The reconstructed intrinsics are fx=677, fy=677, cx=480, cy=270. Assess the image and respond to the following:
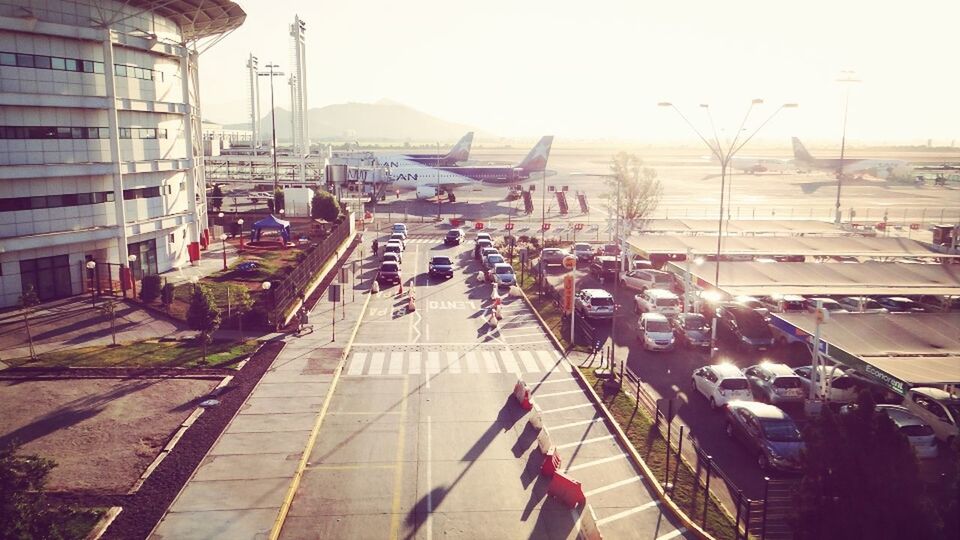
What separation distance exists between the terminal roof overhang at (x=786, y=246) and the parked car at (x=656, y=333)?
8.49 meters

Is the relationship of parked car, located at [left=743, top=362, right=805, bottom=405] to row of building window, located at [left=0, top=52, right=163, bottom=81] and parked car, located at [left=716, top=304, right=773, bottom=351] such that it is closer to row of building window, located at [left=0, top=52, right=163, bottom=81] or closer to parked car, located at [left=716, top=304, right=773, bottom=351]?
parked car, located at [left=716, top=304, right=773, bottom=351]

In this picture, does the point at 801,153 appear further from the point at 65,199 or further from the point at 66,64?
the point at 65,199

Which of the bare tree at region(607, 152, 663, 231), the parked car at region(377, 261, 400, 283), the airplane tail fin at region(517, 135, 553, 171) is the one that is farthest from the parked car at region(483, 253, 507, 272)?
the airplane tail fin at region(517, 135, 553, 171)

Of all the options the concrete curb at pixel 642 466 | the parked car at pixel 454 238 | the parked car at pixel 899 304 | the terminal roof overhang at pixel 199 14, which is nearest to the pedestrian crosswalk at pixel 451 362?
the concrete curb at pixel 642 466

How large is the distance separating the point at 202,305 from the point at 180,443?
27.5ft

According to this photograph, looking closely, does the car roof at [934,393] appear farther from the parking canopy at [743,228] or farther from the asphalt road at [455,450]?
the parking canopy at [743,228]

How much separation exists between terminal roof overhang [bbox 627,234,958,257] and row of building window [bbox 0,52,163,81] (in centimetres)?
3097

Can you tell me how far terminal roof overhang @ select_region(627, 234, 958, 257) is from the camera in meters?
38.6

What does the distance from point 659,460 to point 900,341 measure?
1038 centimetres

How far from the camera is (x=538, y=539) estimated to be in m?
15.0

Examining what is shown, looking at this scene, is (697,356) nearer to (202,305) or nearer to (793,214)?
(202,305)

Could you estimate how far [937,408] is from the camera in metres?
21.5

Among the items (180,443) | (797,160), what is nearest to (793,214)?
(797,160)

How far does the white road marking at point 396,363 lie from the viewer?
87.0 feet
